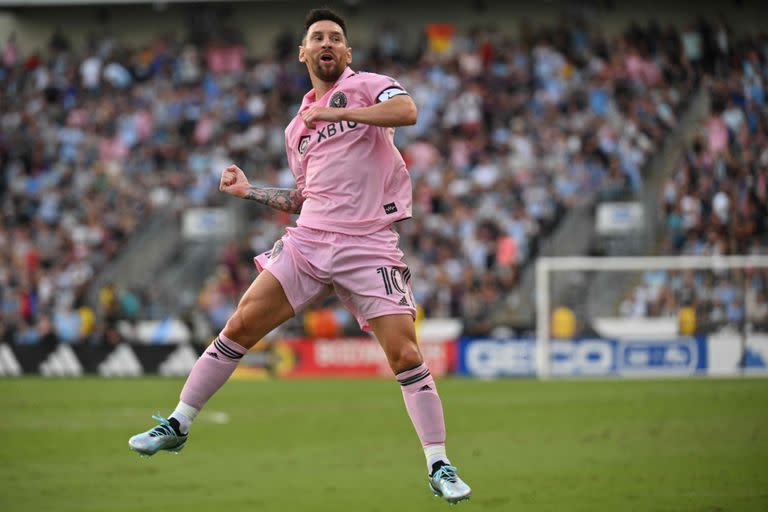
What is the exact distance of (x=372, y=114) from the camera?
22.7 feet

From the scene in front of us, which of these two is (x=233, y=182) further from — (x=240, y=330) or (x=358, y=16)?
(x=358, y=16)

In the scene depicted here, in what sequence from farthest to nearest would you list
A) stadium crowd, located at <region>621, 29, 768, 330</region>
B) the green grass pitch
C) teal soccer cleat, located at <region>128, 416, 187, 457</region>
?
stadium crowd, located at <region>621, 29, 768, 330</region> → the green grass pitch → teal soccer cleat, located at <region>128, 416, 187, 457</region>

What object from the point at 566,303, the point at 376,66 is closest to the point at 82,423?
the point at 566,303

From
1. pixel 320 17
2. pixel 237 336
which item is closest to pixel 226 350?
pixel 237 336

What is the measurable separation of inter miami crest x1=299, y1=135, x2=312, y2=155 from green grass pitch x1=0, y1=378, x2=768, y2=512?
7.84 feet

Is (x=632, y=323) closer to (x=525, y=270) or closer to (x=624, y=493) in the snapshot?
(x=525, y=270)

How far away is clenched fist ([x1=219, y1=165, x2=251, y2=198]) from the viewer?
7613mm

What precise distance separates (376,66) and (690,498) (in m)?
24.2

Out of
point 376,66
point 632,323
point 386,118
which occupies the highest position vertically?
point 376,66

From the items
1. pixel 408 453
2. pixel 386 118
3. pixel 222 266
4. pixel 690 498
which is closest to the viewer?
pixel 386 118

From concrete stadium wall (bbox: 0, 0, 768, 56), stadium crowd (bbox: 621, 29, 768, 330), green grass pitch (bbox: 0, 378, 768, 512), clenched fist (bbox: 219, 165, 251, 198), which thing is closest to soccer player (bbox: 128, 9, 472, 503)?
clenched fist (bbox: 219, 165, 251, 198)

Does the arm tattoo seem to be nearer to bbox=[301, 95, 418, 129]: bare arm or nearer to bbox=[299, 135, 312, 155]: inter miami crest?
bbox=[299, 135, 312, 155]: inter miami crest

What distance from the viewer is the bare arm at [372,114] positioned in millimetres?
6914

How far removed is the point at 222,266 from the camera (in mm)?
27078
